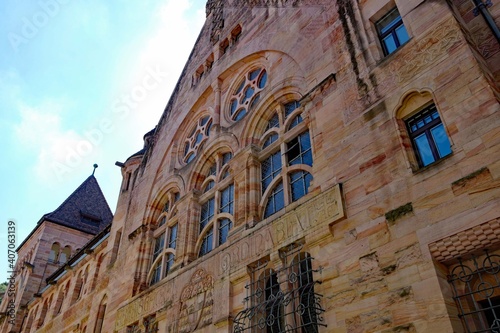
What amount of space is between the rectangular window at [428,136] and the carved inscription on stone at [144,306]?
22.7 ft

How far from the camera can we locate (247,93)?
12.6 meters

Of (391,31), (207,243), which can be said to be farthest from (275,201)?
(391,31)

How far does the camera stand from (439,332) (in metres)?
4.73

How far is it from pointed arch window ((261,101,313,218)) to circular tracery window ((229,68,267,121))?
55.9 inches

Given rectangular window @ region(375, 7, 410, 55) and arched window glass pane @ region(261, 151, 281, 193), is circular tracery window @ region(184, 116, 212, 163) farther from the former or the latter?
rectangular window @ region(375, 7, 410, 55)

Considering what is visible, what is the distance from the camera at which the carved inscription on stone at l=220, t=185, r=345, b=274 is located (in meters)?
6.94

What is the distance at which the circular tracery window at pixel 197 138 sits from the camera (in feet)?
44.6

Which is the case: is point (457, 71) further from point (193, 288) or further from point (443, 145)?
point (193, 288)

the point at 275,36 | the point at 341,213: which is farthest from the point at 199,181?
the point at 341,213

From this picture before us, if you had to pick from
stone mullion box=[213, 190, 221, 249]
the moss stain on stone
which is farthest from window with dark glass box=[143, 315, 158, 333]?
the moss stain on stone

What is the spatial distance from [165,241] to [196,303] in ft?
12.2

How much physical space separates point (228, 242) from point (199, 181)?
371 centimetres

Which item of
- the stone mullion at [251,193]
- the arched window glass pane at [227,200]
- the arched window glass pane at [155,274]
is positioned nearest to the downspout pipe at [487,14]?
the stone mullion at [251,193]

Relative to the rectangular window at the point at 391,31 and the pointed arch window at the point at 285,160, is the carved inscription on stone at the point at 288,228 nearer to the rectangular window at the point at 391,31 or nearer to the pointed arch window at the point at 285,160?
the pointed arch window at the point at 285,160
